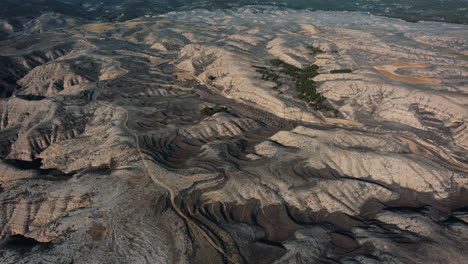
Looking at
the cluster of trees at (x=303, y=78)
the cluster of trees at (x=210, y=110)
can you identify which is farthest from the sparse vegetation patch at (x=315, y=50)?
the cluster of trees at (x=210, y=110)

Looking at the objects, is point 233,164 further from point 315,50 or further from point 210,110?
point 315,50

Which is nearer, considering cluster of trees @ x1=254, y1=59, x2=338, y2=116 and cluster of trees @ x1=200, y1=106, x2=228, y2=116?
cluster of trees @ x1=200, y1=106, x2=228, y2=116

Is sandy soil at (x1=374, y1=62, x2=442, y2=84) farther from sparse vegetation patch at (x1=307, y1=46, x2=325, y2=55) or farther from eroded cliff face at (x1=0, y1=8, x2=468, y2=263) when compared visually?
sparse vegetation patch at (x1=307, y1=46, x2=325, y2=55)

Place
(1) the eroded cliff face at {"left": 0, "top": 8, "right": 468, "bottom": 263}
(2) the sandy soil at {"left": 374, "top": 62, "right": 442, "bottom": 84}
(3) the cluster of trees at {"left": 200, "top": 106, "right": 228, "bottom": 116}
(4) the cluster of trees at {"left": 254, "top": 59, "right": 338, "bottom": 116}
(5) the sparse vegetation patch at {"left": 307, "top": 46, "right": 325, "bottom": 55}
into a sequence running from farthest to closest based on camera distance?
(5) the sparse vegetation patch at {"left": 307, "top": 46, "right": 325, "bottom": 55} < (2) the sandy soil at {"left": 374, "top": 62, "right": 442, "bottom": 84} < (4) the cluster of trees at {"left": 254, "top": 59, "right": 338, "bottom": 116} < (3) the cluster of trees at {"left": 200, "top": 106, "right": 228, "bottom": 116} < (1) the eroded cliff face at {"left": 0, "top": 8, "right": 468, "bottom": 263}

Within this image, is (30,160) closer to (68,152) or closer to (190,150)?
(68,152)

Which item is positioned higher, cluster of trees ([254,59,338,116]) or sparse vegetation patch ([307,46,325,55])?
sparse vegetation patch ([307,46,325,55])

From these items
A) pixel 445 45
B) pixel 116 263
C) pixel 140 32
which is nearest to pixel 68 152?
pixel 116 263

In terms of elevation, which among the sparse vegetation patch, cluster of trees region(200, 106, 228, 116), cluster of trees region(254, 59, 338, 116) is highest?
the sparse vegetation patch

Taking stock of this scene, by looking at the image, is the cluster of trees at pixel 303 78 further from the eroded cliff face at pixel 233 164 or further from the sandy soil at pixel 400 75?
the sandy soil at pixel 400 75

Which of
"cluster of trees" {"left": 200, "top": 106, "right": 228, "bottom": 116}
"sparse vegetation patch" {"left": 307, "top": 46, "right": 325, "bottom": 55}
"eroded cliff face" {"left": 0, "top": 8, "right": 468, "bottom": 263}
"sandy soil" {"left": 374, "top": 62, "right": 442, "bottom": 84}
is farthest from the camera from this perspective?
"sparse vegetation patch" {"left": 307, "top": 46, "right": 325, "bottom": 55}

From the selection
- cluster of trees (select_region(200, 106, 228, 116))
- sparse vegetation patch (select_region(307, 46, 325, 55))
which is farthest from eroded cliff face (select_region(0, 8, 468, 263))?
sparse vegetation patch (select_region(307, 46, 325, 55))
